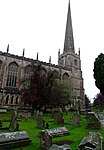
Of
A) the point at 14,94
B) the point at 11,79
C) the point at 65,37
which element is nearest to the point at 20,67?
the point at 11,79

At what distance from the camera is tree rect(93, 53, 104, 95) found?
22998 millimetres

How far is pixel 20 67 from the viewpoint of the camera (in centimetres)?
4356

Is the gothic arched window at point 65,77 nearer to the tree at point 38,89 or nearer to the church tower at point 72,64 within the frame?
the church tower at point 72,64

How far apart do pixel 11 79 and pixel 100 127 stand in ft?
112

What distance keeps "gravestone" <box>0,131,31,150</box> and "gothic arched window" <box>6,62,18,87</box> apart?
35.7 meters

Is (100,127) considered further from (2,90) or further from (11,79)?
(11,79)

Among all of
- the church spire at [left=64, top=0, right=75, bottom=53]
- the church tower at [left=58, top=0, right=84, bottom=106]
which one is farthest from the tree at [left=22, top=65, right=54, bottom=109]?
the church spire at [left=64, top=0, right=75, bottom=53]

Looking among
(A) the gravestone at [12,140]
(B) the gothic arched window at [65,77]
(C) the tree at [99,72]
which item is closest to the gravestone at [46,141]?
(A) the gravestone at [12,140]

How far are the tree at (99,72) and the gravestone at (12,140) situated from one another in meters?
18.2

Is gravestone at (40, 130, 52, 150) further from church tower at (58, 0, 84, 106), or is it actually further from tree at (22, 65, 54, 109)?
church tower at (58, 0, 84, 106)

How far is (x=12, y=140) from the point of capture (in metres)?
6.68

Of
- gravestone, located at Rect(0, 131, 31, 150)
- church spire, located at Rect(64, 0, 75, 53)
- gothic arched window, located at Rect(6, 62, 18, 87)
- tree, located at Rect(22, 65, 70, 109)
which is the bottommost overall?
gravestone, located at Rect(0, 131, 31, 150)

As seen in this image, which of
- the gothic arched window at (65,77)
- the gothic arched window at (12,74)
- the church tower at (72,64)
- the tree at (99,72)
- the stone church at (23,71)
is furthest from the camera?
the church tower at (72,64)

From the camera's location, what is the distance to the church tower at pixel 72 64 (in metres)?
53.4
